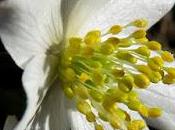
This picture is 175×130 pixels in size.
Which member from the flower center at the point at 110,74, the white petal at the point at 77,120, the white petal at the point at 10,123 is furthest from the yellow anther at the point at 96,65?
the white petal at the point at 10,123

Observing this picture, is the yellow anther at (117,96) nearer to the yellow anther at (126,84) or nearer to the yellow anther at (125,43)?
the yellow anther at (126,84)

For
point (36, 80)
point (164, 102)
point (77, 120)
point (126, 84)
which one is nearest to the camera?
point (36, 80)

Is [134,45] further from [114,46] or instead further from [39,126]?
[39,126]

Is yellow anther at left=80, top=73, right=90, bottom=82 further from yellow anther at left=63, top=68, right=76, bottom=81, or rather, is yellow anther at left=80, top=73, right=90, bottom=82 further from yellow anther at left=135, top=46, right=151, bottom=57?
yellow anther at left=135, top=46, right=151, bottom=57

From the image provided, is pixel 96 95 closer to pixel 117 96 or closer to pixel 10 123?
pixel 117 96

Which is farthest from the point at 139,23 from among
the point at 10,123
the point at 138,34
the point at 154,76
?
the point at 10,123

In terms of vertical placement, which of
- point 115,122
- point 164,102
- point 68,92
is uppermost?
point 68,92
